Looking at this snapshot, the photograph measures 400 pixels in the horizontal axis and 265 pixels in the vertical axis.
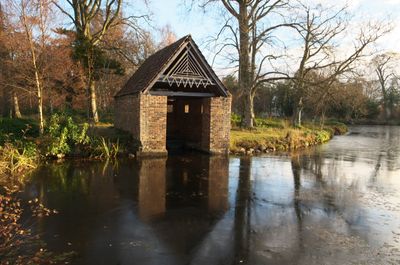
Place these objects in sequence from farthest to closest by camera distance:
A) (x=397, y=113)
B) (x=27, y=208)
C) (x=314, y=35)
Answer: (x=397, y=113) → (x=314, y=35) → (x=27, y=208)

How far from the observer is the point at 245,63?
2522 centimetres

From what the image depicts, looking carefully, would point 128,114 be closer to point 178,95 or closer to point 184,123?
point 178,95

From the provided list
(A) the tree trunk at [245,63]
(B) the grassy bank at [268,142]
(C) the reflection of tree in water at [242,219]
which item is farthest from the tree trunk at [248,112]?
(C) the reflection of tree in water at [242,219]

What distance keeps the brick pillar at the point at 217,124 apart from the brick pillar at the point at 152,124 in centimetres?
218

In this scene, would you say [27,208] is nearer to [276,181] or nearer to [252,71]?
→ [276,181]

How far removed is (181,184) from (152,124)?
5.47 metres

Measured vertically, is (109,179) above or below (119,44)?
below

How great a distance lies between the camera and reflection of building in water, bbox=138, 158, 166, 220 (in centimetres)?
775

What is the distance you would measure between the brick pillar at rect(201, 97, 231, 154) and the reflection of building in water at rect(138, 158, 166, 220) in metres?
2.86

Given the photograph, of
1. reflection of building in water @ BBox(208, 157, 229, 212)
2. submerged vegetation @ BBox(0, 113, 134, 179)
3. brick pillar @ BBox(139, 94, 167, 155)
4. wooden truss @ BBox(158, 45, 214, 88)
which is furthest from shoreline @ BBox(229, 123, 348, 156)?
submerged vegetation @ BBox(0, 113, 134, 179)

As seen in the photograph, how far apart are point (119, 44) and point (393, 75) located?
5490cm

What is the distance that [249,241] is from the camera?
239 inches

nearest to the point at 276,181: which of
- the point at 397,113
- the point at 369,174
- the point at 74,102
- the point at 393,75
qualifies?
the point at 369,174

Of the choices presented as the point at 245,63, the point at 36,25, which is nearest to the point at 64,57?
the point at 36,25
